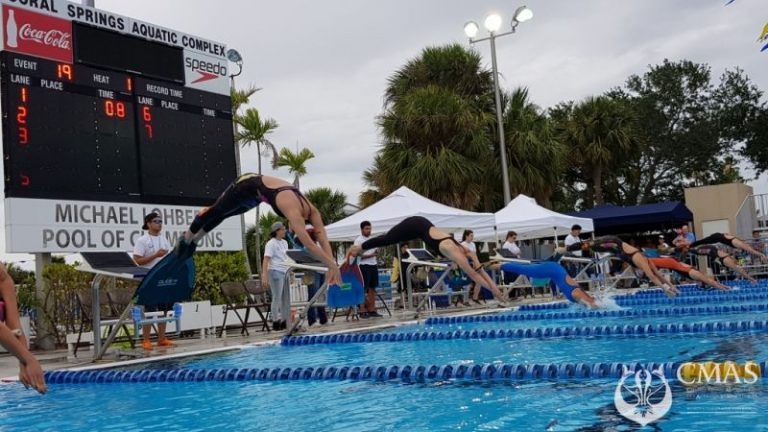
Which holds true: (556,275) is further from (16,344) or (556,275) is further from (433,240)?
(16,344)

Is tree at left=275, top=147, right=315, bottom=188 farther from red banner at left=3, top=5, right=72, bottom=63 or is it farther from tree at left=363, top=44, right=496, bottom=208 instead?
red banner at left=3, top=5, right=72, bottom=63

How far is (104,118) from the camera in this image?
12.9m

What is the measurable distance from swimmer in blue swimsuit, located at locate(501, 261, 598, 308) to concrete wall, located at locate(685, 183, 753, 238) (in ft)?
57.7

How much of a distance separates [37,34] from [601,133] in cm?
2579

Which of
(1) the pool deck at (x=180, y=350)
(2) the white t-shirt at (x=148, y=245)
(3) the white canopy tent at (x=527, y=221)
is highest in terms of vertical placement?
(3) the white canopy tent at (x=527, y=221)

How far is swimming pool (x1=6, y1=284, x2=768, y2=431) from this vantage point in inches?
180

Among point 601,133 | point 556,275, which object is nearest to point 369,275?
point 556,275

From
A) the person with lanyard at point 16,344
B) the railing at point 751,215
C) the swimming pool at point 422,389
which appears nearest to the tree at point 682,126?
the railing at point 751,215

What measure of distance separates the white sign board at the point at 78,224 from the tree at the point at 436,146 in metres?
→ 14.4

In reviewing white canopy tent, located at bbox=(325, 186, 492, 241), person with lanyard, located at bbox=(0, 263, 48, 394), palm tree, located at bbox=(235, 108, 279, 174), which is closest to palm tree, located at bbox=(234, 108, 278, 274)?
palm tree, located at bbox=(235, 108, 279, 174)

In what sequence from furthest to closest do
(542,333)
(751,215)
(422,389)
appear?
(751,215)
(542,333)
(422,389)

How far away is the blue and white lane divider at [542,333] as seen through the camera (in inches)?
339

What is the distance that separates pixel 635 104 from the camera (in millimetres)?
41562

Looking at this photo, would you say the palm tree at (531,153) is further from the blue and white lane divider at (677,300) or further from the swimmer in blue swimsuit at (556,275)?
the swimmer in blue swimsuit at (556,275)
